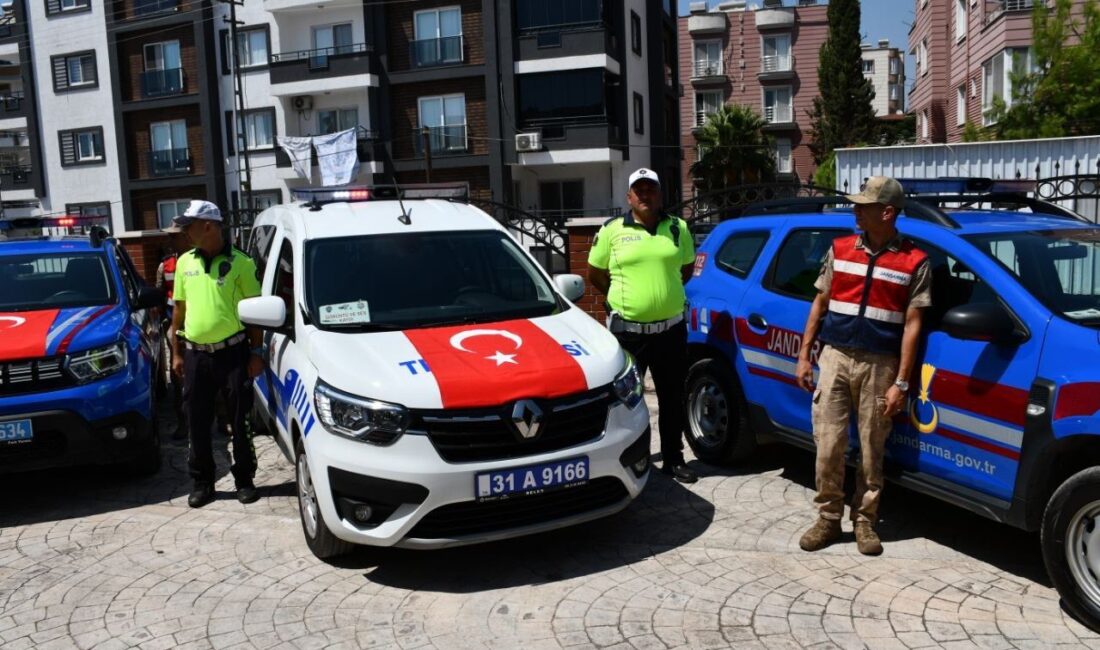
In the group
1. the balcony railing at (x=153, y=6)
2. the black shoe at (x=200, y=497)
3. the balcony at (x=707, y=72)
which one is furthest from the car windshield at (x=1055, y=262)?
the balcony at (x=707, y=72)

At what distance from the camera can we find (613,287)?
6.07 m

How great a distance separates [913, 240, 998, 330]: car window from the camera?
4465 mm

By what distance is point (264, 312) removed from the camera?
509 cm

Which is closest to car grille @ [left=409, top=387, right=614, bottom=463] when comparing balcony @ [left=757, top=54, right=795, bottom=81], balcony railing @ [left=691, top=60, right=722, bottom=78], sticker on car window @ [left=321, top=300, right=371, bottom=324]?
sticker on car window @ [left=321, top=300, right=371, bottom=324]

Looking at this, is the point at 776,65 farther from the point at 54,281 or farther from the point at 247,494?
the point at 247,494

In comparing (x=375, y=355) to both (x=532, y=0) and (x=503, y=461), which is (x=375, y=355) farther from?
(x=532, y=0)

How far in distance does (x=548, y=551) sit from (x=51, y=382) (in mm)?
3468

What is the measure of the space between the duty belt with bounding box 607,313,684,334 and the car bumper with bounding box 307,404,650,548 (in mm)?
1299

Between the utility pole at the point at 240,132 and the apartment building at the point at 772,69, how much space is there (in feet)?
73.9

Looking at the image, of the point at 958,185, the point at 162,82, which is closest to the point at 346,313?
the point at 958,185

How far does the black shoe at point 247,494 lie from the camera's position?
6.04m

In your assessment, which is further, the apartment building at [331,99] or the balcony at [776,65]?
the balcony at [776,65]

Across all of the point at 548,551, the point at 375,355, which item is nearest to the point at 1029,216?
the point at 548,551

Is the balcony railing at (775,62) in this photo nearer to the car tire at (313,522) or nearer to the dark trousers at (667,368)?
the dark trousers at (667,368)
